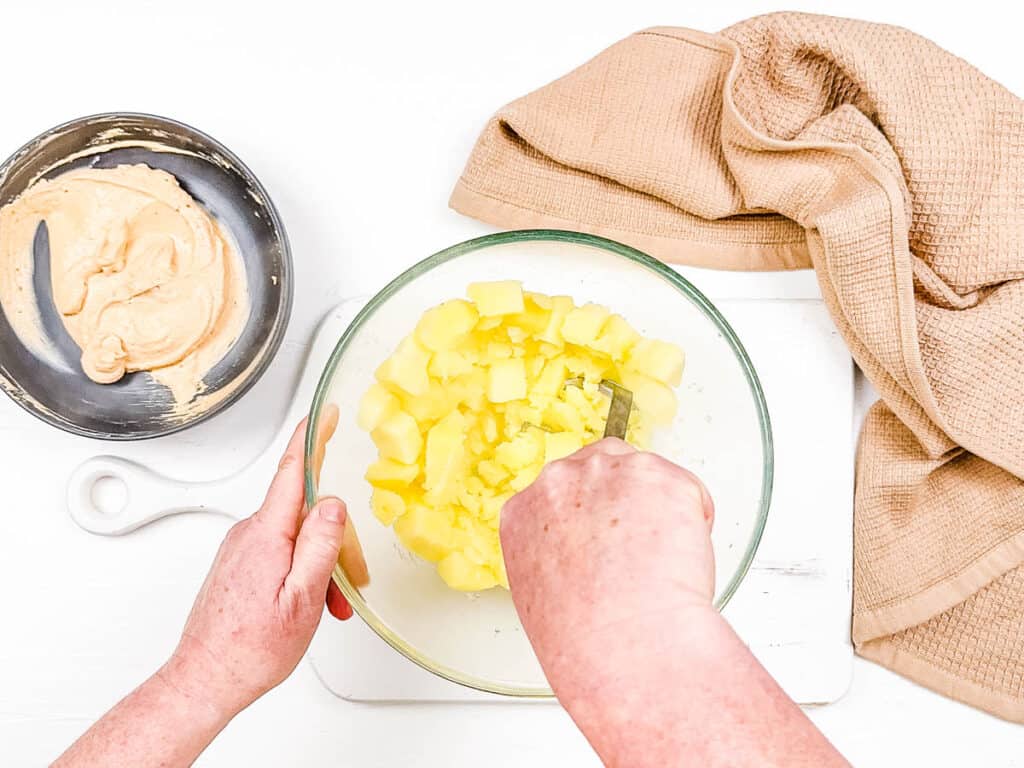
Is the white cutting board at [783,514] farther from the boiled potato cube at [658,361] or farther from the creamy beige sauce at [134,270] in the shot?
the boiled potato cube at [658,361]

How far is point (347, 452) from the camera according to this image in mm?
1039

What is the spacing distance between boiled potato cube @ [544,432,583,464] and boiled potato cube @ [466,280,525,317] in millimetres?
130

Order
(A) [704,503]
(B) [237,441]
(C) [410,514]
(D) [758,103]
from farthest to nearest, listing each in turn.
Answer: (B) [237,441]
(D) [758,103]
(C) [410,514]
(A) [704,503]

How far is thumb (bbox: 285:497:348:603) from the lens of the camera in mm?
934

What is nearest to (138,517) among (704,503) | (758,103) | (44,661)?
(44,661)

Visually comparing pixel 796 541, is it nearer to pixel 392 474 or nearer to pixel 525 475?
pixel 525 475

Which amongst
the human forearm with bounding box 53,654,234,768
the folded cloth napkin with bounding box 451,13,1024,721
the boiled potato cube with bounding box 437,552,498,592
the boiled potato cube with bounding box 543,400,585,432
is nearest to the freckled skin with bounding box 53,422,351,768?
the human forearm with bounding box 53,654,234,768

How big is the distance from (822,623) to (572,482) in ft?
1.82

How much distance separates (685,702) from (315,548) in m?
0.41

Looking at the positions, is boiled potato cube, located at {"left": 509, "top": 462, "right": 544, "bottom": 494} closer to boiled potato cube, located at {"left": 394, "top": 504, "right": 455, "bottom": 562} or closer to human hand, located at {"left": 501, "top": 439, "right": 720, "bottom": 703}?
boiled potato cube, located at {"left": 394, "top": 504, "right": 455, "bottom": 562}

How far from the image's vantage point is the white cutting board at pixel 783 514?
115 centimetres

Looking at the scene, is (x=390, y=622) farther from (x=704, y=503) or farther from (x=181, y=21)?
(x=181, y=21)

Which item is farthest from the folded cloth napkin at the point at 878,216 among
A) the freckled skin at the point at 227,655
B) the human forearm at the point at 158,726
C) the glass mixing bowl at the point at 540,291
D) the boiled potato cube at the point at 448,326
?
the human forearm at the point at 158,726

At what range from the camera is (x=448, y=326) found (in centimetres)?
97
